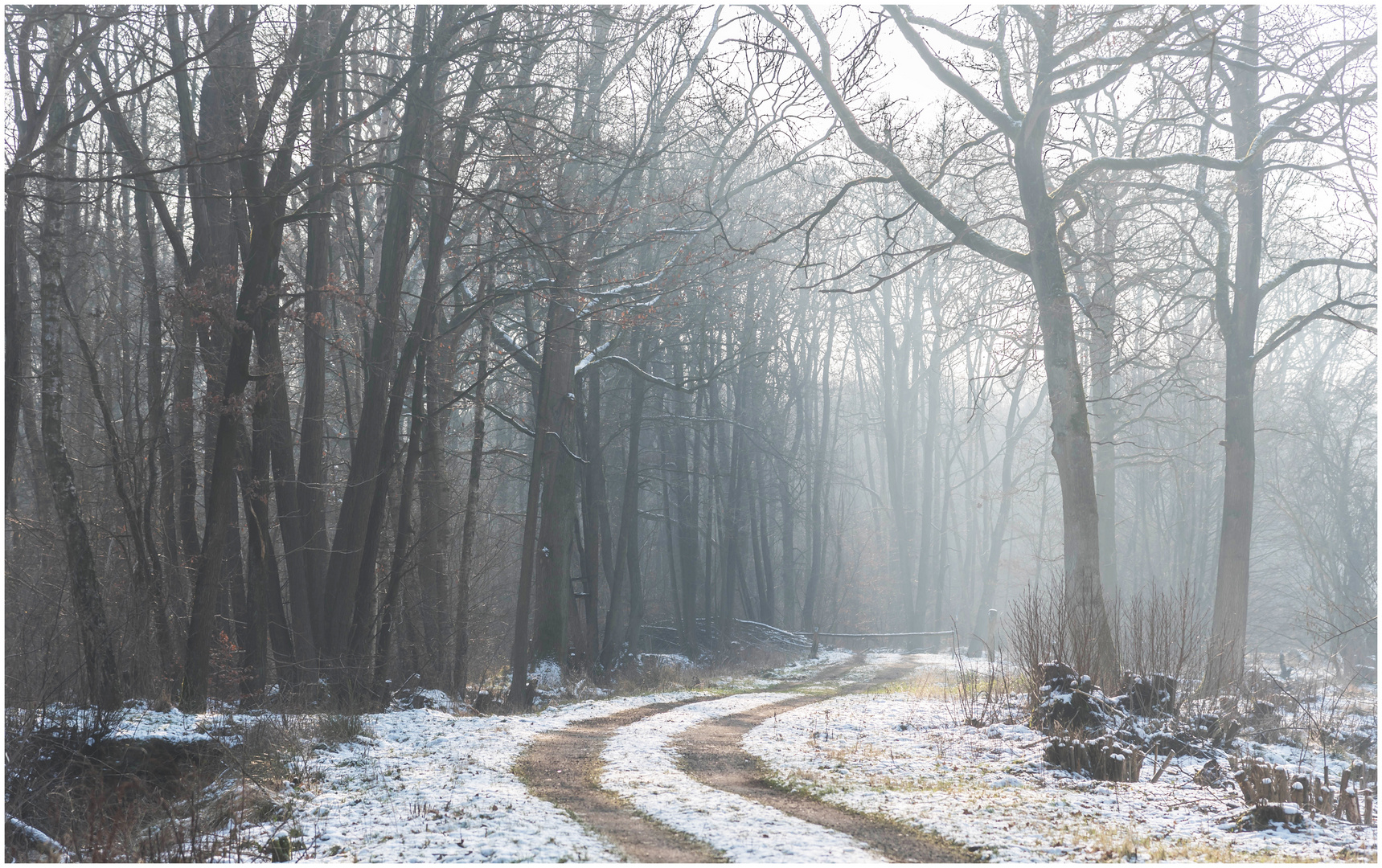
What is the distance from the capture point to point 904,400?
35.7 metres

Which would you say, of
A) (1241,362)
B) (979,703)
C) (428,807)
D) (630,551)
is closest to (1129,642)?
(979,703)

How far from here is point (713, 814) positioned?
17.3ft

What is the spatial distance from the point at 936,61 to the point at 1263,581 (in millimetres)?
32921

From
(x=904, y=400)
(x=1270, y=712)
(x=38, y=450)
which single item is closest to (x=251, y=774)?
(x=38, y=450)

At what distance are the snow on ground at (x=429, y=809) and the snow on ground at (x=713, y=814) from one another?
1.92 ft

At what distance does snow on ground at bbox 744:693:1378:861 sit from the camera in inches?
187

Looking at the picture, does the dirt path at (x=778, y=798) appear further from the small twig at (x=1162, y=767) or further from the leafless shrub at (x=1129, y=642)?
the leafless shrub at (x=1129, y=642)

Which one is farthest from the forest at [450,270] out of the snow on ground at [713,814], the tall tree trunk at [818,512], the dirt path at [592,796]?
the tall tree trunk at [818,512]

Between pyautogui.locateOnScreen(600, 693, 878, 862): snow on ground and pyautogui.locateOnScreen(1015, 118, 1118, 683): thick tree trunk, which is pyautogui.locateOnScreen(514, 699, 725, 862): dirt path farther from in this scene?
pyautogui.locateOnScreen(1015, 118, 1118, 683): thick tree trunk

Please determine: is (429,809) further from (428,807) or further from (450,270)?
(450,270)

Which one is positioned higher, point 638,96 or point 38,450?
point 638,96

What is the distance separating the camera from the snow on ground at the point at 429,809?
469 cm

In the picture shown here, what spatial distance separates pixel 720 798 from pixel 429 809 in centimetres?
183

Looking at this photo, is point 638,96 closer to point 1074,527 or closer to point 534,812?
point 1074,527
